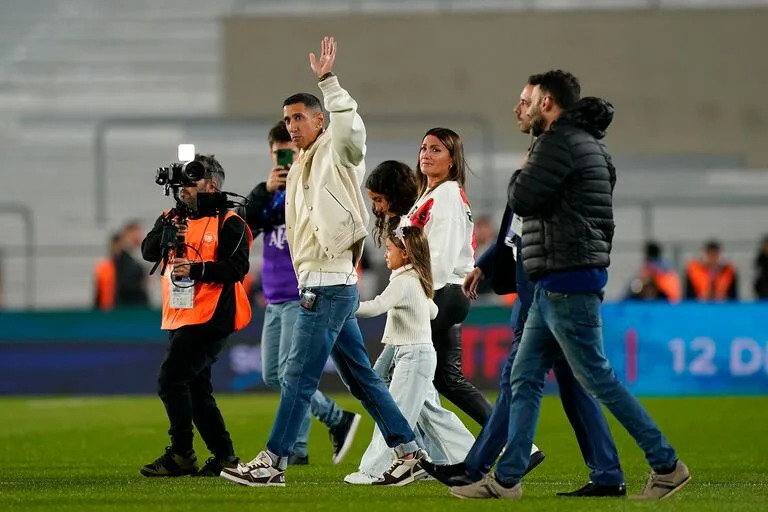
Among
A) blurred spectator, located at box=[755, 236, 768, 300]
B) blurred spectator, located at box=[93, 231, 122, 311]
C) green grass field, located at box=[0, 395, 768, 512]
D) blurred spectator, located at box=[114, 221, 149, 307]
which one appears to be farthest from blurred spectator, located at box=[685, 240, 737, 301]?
blurred spectator, located at box=[93, 231, 122, 311]

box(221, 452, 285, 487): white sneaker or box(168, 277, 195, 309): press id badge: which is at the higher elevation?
box(168, 277, 195, 309): press id badge

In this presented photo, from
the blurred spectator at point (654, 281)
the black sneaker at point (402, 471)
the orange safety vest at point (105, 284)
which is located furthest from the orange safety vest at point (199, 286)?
the orange safety vest at point (105, 284)

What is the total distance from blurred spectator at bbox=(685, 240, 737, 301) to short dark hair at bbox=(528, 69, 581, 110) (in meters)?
13.8

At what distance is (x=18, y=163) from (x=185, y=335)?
1744 cm

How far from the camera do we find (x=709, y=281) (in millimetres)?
21078

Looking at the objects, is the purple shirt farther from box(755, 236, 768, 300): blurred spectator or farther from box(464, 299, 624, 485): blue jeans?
box(755, 236, 768, 300): blurred spectator

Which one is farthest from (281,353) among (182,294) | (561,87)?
(561,87)

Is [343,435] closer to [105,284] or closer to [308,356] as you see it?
[308,356]

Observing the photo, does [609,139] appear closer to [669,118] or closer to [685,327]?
[669,118]

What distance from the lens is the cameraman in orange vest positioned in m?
8.92

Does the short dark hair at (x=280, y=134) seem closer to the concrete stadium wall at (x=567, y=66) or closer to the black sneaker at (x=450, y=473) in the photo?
the black sneaker at (x=450, y=473)

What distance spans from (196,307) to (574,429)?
2.46m

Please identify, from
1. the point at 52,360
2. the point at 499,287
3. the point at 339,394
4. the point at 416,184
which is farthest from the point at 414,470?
the point at 52,360

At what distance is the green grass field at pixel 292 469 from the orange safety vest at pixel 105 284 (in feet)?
12.9
